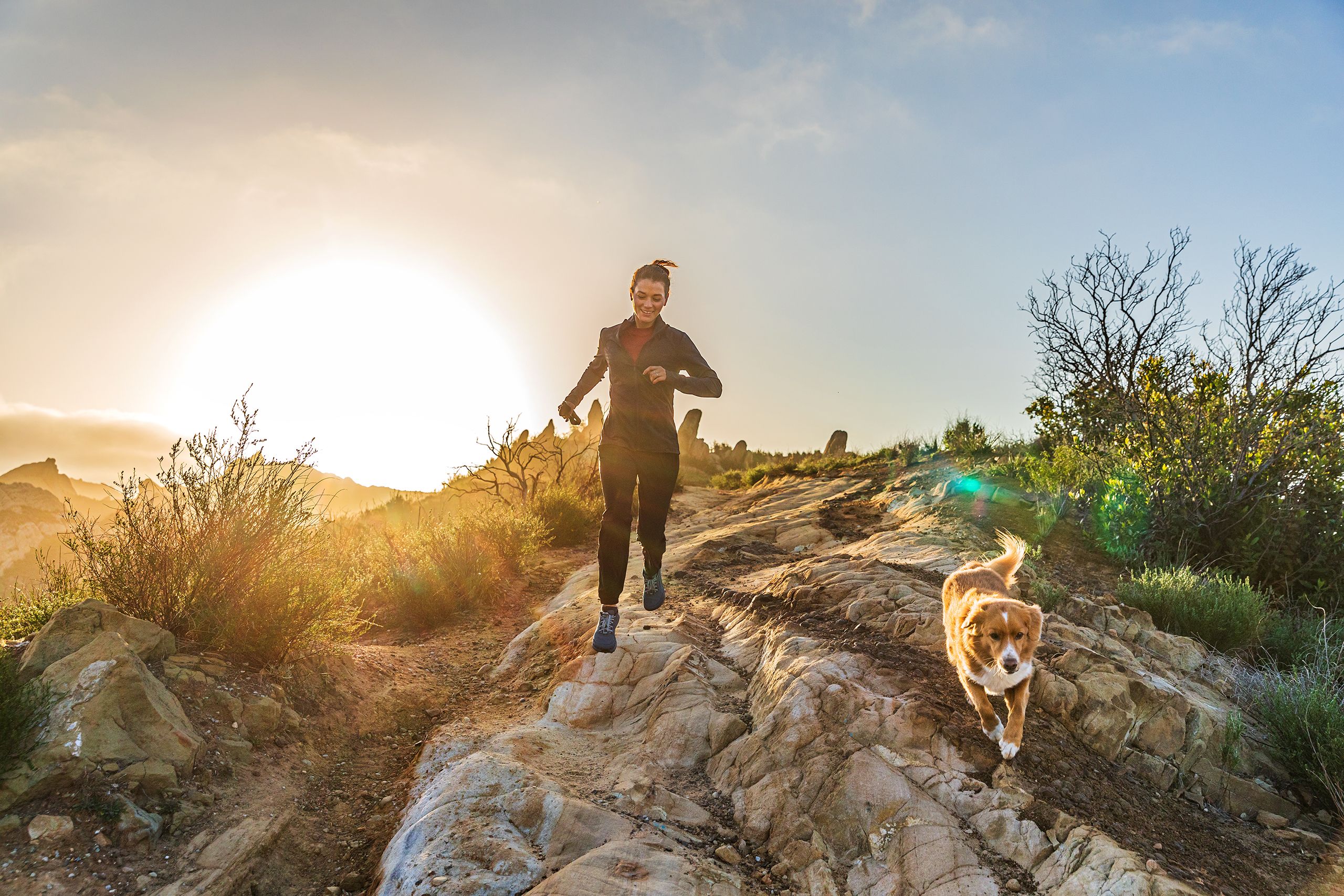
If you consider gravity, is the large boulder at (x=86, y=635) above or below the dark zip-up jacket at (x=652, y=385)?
below

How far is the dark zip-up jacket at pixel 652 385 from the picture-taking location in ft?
16.6

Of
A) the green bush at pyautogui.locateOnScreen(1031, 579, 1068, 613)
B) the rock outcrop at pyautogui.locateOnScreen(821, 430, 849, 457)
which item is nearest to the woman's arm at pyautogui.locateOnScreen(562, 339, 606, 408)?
the green bush at pyautogui.locateOnScreen(1031, 579, 1068, 613)

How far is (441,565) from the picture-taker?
798cm

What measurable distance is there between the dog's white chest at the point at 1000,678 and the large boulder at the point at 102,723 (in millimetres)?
4122

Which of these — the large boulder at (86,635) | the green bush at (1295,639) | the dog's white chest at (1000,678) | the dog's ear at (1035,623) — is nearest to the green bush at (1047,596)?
the green bush at (1295,639)

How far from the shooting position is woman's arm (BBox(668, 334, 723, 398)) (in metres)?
5.04

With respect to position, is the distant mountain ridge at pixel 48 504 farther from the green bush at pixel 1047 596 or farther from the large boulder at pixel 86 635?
the green bush at pixel 1047 596

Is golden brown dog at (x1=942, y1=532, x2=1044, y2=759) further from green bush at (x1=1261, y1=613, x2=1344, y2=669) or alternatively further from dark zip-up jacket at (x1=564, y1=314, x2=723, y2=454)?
green bush at (x1=1261, y1=613, x2=1344, y2=669)

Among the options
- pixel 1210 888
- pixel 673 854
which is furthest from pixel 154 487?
pixel 1210 888

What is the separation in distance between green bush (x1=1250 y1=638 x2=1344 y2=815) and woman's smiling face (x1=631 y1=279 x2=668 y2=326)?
4.79 meters

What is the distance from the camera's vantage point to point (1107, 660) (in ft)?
14.5

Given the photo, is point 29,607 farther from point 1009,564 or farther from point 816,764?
point 1009,564

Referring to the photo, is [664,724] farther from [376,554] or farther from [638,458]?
[376,554]

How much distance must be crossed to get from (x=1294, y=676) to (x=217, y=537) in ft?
24.1
